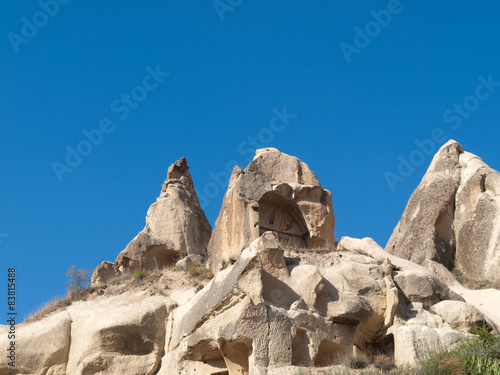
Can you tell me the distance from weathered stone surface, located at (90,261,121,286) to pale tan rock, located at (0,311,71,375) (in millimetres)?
6690

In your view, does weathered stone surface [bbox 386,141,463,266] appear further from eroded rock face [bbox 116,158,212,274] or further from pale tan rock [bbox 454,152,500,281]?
eroded rock face [bbox 116,158,212,274]

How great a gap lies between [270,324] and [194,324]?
212 centimetres

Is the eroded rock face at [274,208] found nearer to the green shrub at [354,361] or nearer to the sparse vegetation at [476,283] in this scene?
the green shrub at [354,361]

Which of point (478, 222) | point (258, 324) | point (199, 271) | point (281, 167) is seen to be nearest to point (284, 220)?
point (281, 167)

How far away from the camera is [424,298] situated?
21875 mm

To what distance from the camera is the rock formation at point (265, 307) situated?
1933cm

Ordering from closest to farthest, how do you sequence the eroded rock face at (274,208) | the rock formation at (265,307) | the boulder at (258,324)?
the boulder at (258,324) < the rock formation at (265,307) < the eroded rock face at (274,208)

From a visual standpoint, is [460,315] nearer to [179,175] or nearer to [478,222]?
[478,222]

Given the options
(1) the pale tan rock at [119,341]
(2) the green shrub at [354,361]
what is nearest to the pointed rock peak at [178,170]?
(1) the pale tan rock at [119,341]

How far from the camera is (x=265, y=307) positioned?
19.1 meters


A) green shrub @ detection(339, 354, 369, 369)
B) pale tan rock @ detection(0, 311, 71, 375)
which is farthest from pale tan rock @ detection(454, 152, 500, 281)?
pale tan rock @ detection(0, 311, 71, 375)

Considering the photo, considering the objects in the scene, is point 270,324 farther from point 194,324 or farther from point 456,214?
point 456,214

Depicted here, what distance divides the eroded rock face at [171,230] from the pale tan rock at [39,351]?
24.6 ft

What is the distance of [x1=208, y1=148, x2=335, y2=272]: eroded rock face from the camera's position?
24.2 metres
